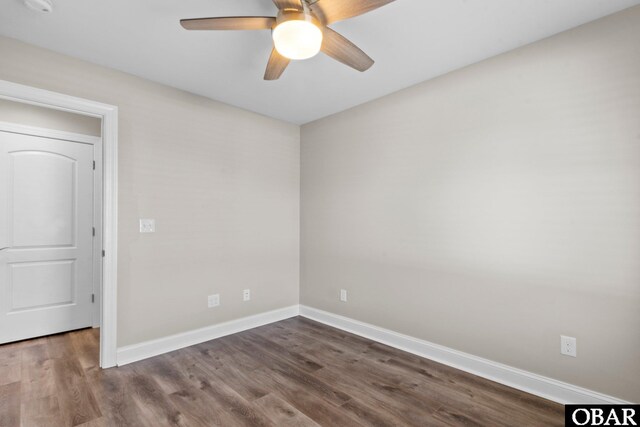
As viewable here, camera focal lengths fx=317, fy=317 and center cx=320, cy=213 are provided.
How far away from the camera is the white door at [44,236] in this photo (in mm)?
3084

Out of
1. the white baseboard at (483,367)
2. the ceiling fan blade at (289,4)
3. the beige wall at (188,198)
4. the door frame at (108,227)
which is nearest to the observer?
the ceiling fan blade at (289,4)

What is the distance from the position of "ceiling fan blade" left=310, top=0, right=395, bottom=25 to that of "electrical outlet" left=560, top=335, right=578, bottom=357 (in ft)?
7.53

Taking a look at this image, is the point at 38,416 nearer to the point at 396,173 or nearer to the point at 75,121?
the point at 75,121

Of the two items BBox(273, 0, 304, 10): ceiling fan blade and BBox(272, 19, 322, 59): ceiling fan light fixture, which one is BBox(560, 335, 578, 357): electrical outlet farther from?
BBox(273, 0, 304, 10): ceiling fan blade

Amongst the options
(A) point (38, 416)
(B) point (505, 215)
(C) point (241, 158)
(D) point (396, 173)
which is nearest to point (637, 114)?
(B) point (505, 215)

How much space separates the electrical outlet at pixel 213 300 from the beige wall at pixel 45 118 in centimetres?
225

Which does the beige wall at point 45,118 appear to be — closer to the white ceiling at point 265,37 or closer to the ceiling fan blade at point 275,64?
the white ceiling at point 265,37

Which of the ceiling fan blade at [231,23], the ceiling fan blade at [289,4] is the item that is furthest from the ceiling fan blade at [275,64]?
the ceiling fan blade at [289,4]

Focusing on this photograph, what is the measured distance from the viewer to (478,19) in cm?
199

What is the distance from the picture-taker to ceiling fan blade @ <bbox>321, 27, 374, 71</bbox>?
174 cm

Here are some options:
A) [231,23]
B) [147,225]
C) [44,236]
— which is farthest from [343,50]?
[44,236]

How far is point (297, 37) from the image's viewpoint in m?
1.60

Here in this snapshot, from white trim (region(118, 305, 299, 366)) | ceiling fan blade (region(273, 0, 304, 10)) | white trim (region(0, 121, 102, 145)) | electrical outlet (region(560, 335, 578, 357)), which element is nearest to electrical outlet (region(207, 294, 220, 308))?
white trim (region(118, 305, 299, 366))

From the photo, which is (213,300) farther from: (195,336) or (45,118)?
(45,118)
